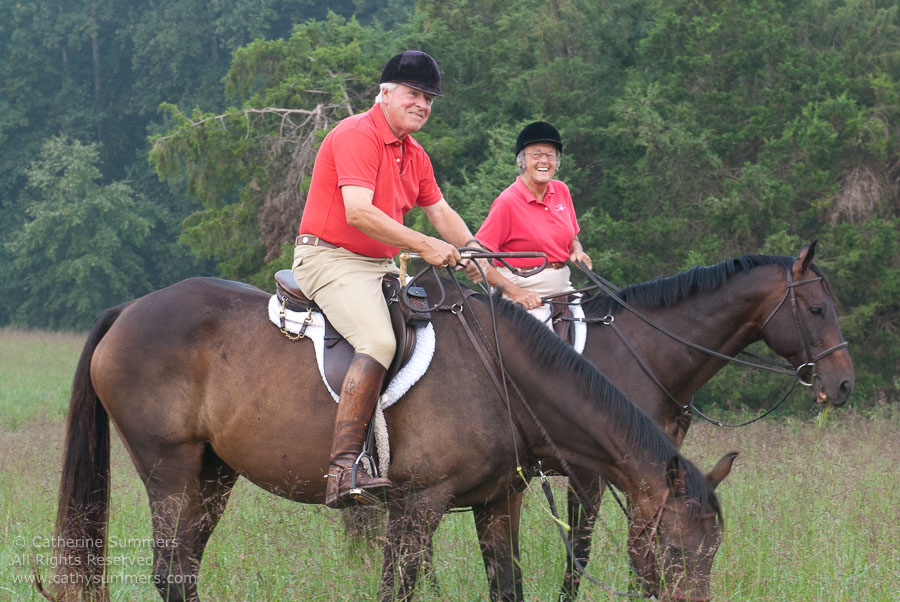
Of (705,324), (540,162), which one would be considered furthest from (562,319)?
(540,162)

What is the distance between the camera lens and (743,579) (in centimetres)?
505

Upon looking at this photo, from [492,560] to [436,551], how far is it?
2.61 ft

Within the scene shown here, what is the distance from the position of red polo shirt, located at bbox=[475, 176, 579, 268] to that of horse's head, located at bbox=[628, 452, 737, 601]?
2.60 metres

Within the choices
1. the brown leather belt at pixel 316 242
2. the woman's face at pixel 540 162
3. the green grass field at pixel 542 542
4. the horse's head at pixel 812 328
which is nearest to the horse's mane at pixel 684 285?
the horse's head at pixel 812 328

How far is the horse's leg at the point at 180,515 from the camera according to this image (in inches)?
183

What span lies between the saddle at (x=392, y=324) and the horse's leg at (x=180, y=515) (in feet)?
2.82

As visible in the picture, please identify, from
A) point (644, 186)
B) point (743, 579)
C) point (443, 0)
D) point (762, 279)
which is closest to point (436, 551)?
point (743, 579)

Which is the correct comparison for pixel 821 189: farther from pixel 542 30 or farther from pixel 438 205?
pixel 438 205

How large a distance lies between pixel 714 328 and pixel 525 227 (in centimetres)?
137

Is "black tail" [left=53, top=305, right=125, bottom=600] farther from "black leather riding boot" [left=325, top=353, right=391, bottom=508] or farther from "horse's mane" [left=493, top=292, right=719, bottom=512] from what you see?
"horse's mane" [left=493, top=292, right=719, bottom=512]

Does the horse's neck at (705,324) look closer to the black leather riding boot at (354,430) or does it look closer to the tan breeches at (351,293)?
the tan breeches at (351,293)

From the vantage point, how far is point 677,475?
3.97 meters

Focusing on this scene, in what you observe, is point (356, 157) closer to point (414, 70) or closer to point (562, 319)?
point (414, 70)

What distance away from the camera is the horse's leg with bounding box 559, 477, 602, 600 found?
5.04 metres
